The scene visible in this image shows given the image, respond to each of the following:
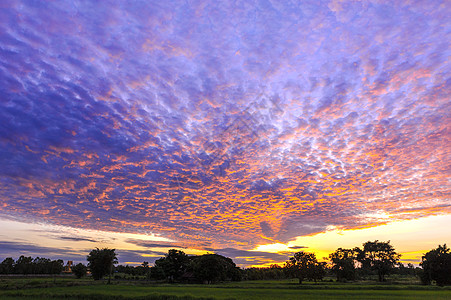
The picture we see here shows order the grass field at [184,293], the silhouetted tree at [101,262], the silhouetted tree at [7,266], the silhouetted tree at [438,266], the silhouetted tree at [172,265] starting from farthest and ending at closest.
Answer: the silhouetted tree at [7,266] < the silhouetted tree at [172,265] < the silhouetted tree at [101,262] < the silhouetted tree at [438,266] < the grass field at [184,293]

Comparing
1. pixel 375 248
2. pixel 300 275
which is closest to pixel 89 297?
pixel 300 275

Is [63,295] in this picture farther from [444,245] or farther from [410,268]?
[410,268]

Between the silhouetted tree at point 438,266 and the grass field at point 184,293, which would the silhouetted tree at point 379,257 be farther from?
the grass field at point 184,293

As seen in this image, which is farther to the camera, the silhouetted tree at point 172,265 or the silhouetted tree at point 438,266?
the silhouetted tree at point 172,265

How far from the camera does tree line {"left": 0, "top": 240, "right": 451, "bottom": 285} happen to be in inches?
3211

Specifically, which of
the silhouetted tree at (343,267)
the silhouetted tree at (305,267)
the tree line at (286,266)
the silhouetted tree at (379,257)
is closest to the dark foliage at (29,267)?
the tree line at (286,266)

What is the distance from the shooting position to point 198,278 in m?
87.7

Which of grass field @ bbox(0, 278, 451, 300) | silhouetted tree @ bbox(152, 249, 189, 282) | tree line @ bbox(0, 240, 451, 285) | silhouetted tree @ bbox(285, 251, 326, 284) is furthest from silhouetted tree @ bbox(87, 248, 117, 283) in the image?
silhouetted tree @ bbox(285, 251, 326, 284)

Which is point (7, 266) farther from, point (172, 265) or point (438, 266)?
point (438, 266)

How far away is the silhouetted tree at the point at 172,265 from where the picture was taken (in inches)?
3757

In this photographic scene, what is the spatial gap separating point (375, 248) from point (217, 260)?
75586 mm

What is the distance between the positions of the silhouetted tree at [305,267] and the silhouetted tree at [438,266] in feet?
99.9

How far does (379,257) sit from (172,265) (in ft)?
293

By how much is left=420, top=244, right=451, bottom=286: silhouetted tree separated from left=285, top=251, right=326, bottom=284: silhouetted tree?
1199 inches
